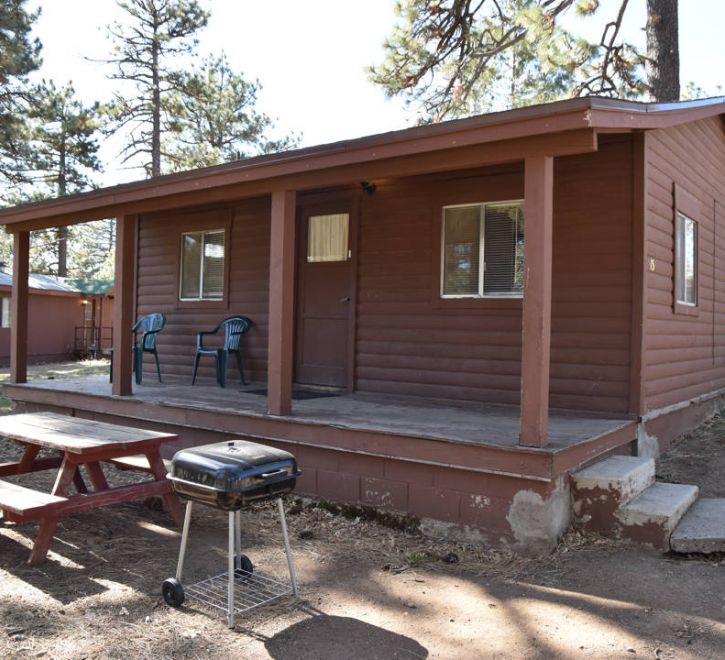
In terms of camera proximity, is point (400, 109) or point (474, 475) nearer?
point (474, 475)

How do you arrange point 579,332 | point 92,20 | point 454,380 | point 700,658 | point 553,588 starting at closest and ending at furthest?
point 700,658 < point 553,588 < point 579,332 < point 454,380 < point 92,20

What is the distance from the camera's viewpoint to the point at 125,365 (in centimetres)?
623

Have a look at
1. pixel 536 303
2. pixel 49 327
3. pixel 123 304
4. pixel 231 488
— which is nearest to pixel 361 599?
pixel 231 488

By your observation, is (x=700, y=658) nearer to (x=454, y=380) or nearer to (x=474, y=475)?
(x=474, y=475)

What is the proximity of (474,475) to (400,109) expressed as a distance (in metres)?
9.37

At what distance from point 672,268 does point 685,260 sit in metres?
0.57

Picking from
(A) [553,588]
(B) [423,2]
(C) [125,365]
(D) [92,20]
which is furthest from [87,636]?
(D) [92,20]

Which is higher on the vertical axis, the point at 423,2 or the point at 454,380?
the point at 423,2

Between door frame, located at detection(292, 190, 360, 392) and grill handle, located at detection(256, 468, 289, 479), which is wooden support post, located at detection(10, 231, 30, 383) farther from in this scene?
grill handle, located at detection(256, 468, 289, 479)

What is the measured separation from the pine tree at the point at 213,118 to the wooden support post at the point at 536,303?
1712cm

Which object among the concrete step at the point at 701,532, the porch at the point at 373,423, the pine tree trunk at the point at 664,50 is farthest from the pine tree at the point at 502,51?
the concrete step at the point at 701,532

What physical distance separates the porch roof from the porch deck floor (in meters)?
1.64

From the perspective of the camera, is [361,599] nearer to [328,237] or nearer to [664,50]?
[328,237]

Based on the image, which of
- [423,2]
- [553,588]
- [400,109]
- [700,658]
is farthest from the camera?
[400,109]
